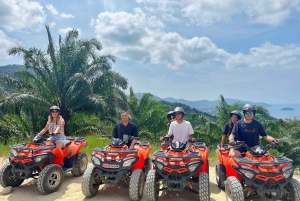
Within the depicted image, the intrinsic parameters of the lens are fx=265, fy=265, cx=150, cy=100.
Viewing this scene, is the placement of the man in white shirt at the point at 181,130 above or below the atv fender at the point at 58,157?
above

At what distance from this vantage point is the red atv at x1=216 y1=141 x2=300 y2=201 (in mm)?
4188

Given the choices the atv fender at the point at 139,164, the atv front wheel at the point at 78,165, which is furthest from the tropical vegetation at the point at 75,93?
the atv fender at the point at 139,164

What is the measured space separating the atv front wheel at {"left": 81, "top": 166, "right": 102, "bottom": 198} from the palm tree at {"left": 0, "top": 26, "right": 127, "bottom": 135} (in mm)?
7048

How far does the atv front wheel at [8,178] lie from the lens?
220 inches

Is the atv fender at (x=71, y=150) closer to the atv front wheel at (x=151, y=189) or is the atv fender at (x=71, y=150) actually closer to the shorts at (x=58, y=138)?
the shorts at (x=58, y=138)

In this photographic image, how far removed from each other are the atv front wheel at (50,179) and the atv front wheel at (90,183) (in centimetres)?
77

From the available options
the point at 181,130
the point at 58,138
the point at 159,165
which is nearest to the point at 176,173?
the point at 159,165

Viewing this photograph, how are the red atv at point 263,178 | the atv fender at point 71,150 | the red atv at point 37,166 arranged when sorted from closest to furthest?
the red atv at point 263,178, the red atv at point 37,166, the atv fender at point 71,150

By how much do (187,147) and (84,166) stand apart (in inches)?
121

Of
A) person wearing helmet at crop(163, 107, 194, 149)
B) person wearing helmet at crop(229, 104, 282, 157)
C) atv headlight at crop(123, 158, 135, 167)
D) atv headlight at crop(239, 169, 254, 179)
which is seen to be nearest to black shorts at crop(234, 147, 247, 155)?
person wearing helmet at crop(229, 104, 282, 157)

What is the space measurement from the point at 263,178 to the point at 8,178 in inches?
199

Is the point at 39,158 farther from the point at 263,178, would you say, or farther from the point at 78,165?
the point at 263,178

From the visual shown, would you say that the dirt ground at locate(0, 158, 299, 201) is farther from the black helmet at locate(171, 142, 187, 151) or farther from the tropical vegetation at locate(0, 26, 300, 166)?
the tropical vegetation at locate(0, 26, 300, 166)

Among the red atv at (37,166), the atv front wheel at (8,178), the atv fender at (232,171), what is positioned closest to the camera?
the atv fender at (232,171)
